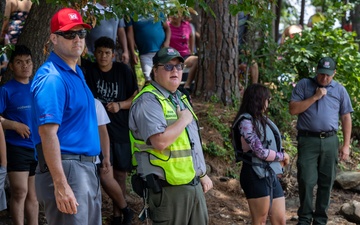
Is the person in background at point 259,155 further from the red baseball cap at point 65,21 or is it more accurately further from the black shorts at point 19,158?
the red baseball cap at point 65,21

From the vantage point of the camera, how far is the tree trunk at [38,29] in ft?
22.8

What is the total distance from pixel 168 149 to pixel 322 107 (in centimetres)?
342

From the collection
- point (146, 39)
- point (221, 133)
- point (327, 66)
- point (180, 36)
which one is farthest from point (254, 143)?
point (180, 36)

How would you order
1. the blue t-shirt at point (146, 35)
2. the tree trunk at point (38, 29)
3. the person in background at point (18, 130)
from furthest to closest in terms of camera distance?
the blue t-shirt at point (146, 35), the tree trunk at point (38, 29), the person in background at point (18, 130)

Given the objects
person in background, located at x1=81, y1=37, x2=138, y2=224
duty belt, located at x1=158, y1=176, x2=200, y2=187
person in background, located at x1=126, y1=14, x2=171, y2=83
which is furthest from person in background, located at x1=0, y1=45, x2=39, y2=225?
person in background, located at x1=126, y1=14, x2=171, y2=83

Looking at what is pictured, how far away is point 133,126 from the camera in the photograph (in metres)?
4.96

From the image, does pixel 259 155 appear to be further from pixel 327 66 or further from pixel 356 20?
pixel 356 20

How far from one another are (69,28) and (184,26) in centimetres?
714

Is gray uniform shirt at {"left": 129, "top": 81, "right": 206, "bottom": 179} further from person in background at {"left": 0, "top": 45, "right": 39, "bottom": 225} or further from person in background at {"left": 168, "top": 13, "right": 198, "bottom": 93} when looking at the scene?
person in background at {"left": 168, "top": 13, "right": 198, "bottom": 93}

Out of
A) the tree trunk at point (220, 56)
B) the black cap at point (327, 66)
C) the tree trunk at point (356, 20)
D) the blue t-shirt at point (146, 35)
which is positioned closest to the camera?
the black cap at point (327, 66)

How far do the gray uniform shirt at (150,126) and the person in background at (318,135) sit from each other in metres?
2.98

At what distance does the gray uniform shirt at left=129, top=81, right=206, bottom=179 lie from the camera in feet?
15.6

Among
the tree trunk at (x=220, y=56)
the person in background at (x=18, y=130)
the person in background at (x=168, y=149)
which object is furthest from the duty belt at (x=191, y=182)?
the tree trunk at (x=220, y=56)

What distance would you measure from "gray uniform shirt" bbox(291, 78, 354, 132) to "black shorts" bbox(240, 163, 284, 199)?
5.02ft
